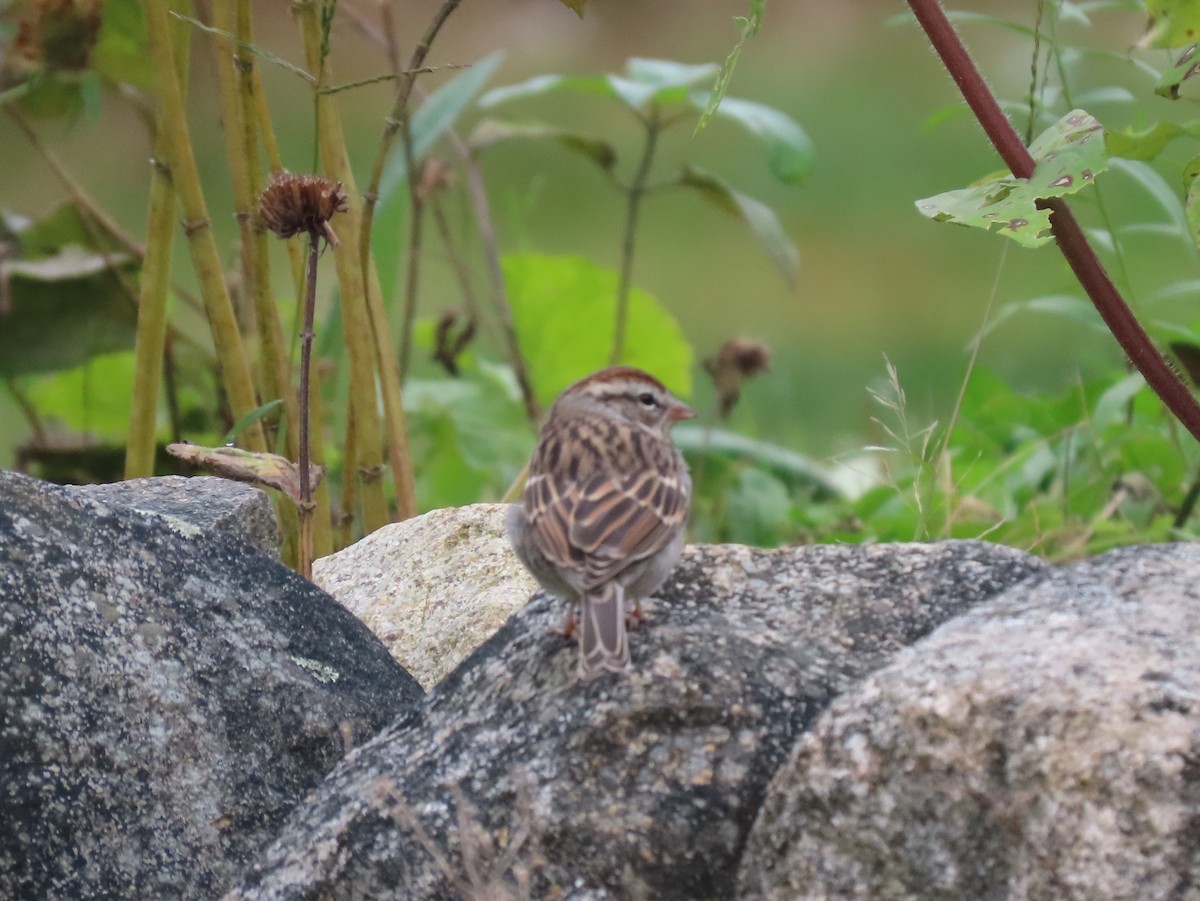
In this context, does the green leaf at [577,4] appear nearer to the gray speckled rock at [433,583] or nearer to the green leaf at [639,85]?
the gray speckled rock at [433,583]

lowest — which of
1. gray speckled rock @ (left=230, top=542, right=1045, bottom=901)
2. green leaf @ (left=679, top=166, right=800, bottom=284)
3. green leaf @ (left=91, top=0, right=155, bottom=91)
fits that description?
gray speckled rock @ (left=230, top=542, right=1045, bottom=901)

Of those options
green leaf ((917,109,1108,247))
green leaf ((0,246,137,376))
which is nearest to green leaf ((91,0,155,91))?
green leaf ((0,246,137,376))

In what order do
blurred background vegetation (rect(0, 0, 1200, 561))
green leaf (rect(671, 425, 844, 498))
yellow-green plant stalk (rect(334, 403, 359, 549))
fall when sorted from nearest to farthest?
1. yellow-green plant stalk (rect(334, 403, 359, 549))
2. green leaf (rect(671, 425, 844, 498))
3. blurred background vegetation (rect(0, 0, 1200, 561))

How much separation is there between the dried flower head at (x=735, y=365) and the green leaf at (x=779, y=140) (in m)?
0.56

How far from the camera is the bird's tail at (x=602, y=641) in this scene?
2.52m

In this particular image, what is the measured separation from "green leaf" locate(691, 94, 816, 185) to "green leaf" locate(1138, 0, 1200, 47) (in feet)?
8.09

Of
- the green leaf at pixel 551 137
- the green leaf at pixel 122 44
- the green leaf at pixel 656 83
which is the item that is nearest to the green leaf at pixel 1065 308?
the green leaf at pixel 656 83

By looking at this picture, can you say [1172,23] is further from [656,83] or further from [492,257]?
[492,257]

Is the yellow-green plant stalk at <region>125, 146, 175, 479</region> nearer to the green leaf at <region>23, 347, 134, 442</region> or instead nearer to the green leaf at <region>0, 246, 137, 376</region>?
the green leaf at <region>0, 246, 137, 376</region>

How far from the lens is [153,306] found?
3656 millimetres

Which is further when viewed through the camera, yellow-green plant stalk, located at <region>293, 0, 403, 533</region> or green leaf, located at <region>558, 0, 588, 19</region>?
yellow-green plant stalk, located at <region>293, 0, 403, 533</region>

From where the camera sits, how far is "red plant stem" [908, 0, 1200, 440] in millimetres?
2727

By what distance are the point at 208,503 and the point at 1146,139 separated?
6.71ft

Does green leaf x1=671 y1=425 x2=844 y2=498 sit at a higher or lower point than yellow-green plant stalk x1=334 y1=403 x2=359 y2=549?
lower
